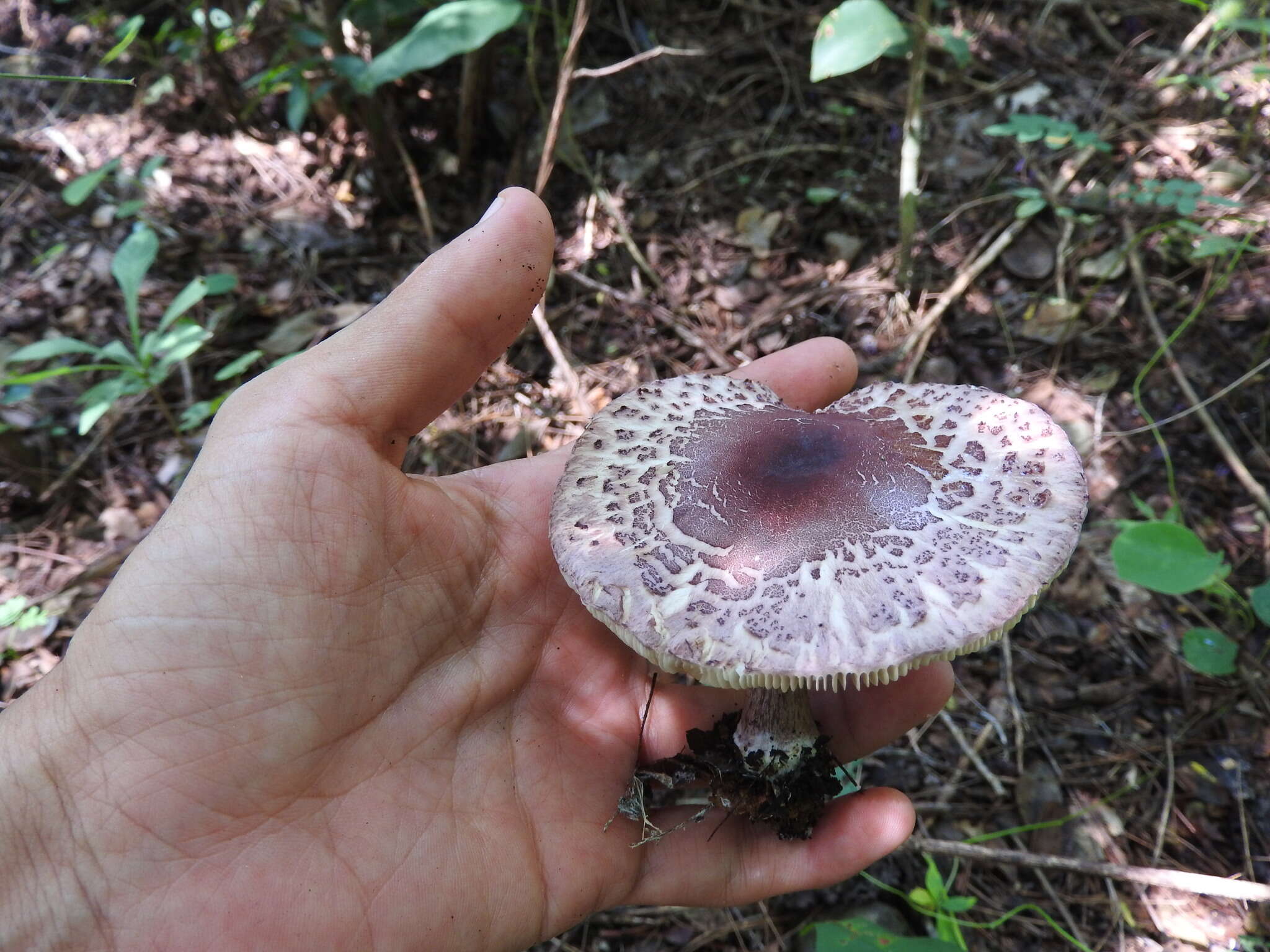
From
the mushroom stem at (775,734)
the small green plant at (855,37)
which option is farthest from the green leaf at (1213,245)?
the mushroom stem at (775,734)

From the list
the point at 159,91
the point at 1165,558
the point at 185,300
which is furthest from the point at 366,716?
the point at 159,91

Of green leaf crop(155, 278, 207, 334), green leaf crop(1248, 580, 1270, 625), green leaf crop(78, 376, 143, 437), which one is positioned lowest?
green leaf crop(1248, 580, 1270, 625)

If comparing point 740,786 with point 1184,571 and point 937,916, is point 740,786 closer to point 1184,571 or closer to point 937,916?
point 937,916

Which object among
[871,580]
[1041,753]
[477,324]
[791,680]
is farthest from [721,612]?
[1041,753]

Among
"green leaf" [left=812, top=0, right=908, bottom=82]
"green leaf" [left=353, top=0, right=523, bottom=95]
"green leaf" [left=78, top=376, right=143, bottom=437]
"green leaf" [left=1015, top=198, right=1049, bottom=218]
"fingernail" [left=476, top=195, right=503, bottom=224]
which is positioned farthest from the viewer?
"green leaf" [left=1015, top=198, right=1049, bottom=218]

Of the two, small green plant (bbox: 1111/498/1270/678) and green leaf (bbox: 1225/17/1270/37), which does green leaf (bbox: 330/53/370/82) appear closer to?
small green plant (bbox: 1111/498/1270/678)

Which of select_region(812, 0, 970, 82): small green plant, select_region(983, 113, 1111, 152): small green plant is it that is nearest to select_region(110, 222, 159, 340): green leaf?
select_region(812, 0, 970, 82): small green plant

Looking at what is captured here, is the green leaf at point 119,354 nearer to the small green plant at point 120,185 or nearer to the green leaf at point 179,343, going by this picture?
the green leaf at point 179,343
